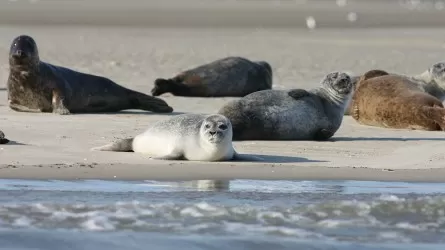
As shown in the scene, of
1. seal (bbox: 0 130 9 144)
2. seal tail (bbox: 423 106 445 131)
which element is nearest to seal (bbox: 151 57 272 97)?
seal tail (bbox: 423 106 445 131)

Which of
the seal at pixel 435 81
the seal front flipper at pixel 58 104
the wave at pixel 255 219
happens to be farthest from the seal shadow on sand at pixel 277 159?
the seal at pixel 435 81

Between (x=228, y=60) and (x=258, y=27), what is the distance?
1563 centimetres

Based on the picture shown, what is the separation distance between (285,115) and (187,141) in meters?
1.61

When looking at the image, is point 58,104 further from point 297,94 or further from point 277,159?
point 277,159

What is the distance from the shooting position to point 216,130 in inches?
365

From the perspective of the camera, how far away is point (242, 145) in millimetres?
10383

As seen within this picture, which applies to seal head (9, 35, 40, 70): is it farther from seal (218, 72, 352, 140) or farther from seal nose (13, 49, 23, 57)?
seal (218, 72, 352, 140)

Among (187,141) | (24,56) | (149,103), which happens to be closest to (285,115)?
(187,141)

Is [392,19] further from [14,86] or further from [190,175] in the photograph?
[190,175]

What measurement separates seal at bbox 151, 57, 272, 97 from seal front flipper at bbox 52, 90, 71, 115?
239 cm

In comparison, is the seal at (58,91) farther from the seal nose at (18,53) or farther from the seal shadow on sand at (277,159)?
the seal shadow on sand at (277,159)

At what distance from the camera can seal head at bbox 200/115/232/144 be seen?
924 centimetres

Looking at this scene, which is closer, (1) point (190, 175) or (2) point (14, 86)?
(1) point (190, 175)

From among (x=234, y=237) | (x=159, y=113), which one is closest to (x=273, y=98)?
(x=159, y=113)
